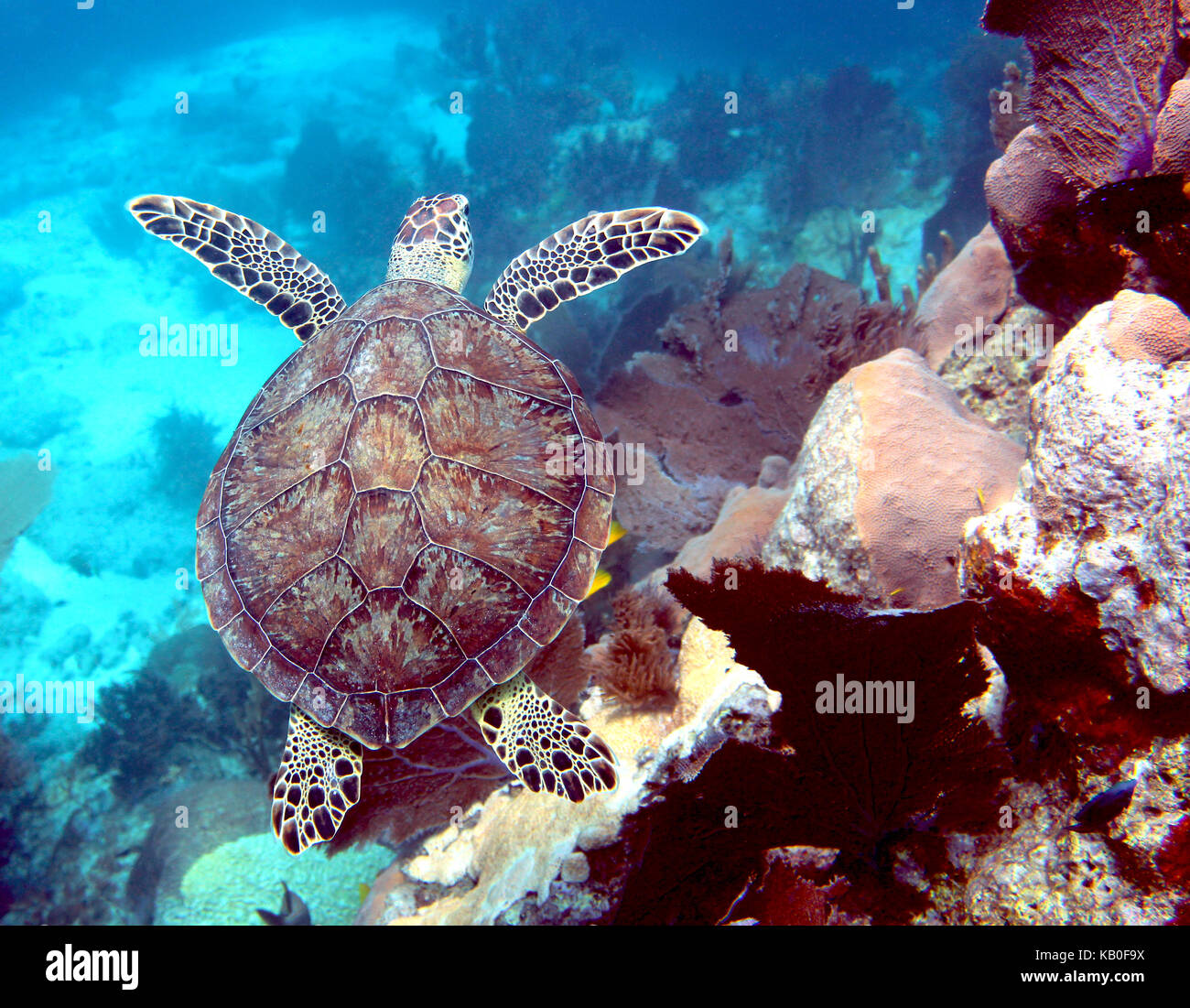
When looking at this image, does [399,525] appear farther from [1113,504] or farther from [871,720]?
[1113,504]

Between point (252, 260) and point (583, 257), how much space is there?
240 cm

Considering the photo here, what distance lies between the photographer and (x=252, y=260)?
4066mm

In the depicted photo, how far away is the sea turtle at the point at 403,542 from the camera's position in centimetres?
243

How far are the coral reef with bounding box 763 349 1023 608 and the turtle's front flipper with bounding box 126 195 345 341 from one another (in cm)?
349

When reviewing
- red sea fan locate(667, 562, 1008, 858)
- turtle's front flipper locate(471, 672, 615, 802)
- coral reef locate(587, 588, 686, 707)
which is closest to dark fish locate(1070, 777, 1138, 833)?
red sea fan locate(667, 562, 1008, 858)

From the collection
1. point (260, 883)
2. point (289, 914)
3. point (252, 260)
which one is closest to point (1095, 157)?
point (252, 260)

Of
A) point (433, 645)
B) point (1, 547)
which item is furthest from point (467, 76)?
point (433, 645)

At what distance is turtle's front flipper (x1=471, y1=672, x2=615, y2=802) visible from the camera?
2.49m

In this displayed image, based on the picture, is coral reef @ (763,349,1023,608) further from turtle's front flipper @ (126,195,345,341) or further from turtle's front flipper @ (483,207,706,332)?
turtle's front flipper @ (126,195,345,341)

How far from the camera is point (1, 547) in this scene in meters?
9.03

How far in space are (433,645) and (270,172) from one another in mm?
16685

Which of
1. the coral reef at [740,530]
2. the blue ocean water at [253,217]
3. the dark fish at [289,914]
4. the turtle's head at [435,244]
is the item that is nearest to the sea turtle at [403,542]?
the turtle's head at [435,244]

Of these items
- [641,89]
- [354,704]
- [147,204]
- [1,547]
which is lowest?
[354,704]

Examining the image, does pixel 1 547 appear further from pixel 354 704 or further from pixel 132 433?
pixel 354 704
